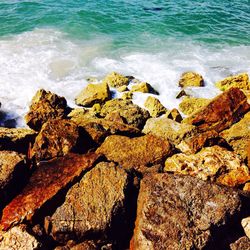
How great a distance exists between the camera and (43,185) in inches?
270

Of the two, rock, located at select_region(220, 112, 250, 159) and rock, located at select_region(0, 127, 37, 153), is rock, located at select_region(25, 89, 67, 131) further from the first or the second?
rock, located at select_region(220, 112, 250, 159)

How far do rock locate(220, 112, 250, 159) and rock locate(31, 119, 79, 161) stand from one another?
454 cm

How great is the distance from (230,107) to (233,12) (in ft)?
48.9

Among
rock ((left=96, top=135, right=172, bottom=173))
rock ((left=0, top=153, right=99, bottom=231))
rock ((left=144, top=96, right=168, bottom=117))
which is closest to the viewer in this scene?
rock ((left=0, top=153, right=99, bottom=231))

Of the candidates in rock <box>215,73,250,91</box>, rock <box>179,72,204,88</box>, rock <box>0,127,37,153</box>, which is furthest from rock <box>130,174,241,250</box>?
rock <box>179,72,204,88</box>

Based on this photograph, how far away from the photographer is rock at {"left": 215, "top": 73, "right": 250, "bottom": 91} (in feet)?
46.1

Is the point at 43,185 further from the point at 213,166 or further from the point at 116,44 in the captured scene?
the point at 116,44

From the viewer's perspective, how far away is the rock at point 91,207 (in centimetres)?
614

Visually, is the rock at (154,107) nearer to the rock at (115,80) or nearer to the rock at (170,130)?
the rock at (170,130)

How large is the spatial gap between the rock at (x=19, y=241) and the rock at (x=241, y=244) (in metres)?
3.54

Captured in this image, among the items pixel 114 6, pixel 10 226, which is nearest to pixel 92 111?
pixel 10 226

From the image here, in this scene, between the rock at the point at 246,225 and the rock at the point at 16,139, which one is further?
the rock at the point at 16,139

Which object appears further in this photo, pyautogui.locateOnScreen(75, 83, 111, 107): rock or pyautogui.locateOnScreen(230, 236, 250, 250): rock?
pyautogui.locateOnScreen(75, 83, 111, 107): rock

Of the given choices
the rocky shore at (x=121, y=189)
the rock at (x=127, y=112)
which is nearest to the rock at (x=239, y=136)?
the rocky shore at (x=121, y=189)
